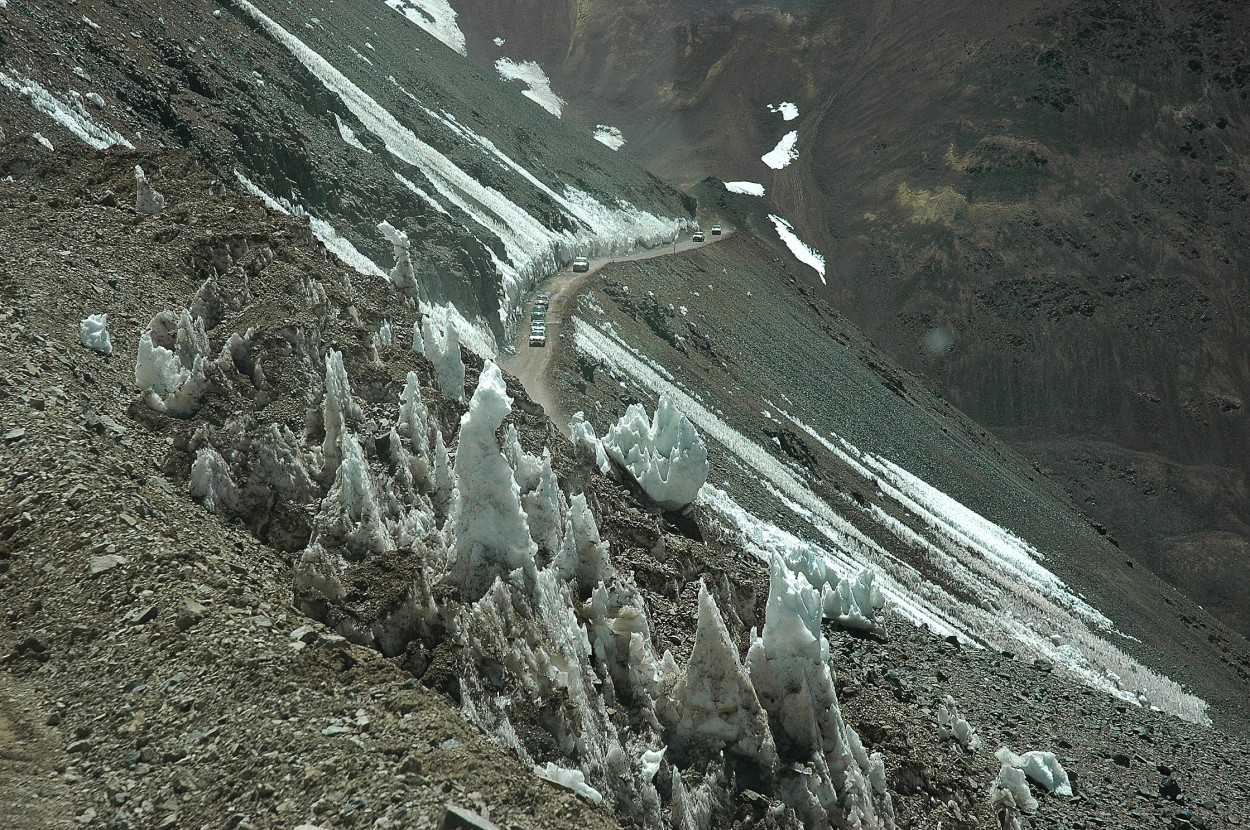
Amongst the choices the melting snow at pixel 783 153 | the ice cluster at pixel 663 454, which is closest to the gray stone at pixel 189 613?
the ice cluster at pixel 663 454

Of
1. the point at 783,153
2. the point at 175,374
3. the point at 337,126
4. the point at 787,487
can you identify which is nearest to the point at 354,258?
the point at 337,126

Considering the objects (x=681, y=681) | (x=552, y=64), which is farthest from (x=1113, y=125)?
(x=681, y=681)

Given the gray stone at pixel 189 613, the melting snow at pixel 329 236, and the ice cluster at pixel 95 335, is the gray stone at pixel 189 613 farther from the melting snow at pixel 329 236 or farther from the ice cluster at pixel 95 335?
the melting snow at pixel 329 236

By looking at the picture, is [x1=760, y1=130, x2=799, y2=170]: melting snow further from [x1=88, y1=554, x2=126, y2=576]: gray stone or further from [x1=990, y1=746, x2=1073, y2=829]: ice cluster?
[x1=88, y1=554, x2=126, y2=576]: gray stone

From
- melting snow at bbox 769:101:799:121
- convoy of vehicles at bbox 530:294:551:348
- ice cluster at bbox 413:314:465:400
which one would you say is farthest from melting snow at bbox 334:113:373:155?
melting snow at bbox 769:101:799:121

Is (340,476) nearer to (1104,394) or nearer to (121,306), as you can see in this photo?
(121,306)

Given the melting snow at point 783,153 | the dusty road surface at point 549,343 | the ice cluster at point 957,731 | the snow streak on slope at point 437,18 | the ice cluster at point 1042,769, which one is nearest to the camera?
the ice cluster at point 957,731
